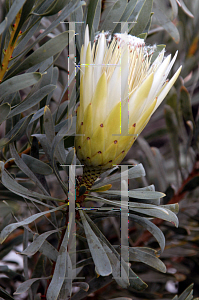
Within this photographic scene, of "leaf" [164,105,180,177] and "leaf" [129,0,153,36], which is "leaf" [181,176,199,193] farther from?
"leaf" [129,0,153,36]

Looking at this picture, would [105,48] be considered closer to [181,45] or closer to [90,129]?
[90,129]

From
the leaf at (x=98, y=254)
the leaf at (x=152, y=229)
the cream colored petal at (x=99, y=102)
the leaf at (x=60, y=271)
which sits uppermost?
the cream colored petal at (x=99, y=102)

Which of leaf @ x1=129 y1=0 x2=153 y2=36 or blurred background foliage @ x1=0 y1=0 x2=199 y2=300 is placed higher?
leaf @ x1=129 y1=0 x2=153 y2=36

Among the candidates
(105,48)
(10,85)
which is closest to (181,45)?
(105,48)

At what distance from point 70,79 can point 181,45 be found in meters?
0.58

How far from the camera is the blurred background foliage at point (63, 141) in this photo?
0.29 meters

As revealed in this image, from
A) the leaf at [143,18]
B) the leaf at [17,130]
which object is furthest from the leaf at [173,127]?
the leaf at [17,130]

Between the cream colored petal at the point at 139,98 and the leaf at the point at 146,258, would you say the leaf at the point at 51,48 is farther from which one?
the leaf at the point at 146,258

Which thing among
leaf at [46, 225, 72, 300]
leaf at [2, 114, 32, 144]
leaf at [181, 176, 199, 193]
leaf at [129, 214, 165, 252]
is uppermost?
leaf at [2, 114, 32, 144]

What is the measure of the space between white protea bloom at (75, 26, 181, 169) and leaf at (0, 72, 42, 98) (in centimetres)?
6

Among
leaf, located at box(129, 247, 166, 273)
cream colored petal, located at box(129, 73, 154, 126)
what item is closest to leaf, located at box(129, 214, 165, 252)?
leaf, located at box(129, 247, 166, 273)

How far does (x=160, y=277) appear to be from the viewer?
1.90 feet

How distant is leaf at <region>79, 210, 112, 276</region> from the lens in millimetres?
259

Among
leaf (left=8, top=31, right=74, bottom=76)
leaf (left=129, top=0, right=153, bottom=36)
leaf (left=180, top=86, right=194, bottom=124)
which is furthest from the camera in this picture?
leaf (left=180, top=86, right=194, bottom=124)
